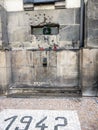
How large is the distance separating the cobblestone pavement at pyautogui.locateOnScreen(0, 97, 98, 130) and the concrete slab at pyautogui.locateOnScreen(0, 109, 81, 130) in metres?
0.21

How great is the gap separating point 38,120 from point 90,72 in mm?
2329

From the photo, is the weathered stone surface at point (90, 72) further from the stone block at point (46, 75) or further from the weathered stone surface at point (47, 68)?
the stone block at point (46, 75)

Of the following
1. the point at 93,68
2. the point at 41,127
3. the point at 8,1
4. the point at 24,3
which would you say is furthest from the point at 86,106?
the point at 8,1

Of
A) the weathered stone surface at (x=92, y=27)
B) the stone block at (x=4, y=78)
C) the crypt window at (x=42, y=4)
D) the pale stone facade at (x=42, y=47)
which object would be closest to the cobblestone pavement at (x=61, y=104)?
the stone block at (x=4, y=78)

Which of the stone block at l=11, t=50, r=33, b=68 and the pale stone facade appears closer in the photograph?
the pale stone facade

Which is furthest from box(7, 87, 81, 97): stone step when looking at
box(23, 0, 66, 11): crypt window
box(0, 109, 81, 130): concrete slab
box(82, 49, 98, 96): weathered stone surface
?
box(23, 0, 66, 11): crypt window

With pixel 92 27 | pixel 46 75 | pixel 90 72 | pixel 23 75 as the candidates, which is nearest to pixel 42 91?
pixel 46 75

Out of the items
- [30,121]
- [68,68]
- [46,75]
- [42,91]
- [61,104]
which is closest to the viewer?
[30,121]

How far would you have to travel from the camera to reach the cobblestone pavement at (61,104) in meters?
3.64

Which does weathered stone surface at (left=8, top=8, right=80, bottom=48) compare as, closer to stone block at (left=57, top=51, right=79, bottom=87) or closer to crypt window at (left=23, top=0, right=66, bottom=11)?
crypt window at (left=23, top=0, right=66, bottom=11)

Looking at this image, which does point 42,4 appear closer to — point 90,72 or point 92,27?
point 92,27

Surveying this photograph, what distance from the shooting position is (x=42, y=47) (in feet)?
18.0

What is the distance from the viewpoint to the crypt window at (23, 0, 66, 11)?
529 centimetres

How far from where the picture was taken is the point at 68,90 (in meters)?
5.18
